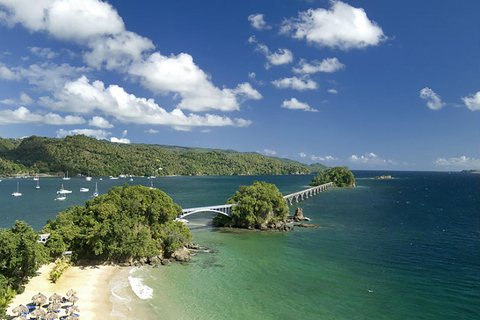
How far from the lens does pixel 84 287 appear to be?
3719cm

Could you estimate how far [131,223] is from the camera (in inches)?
1908

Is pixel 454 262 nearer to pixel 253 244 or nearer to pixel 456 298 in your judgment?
pixel 456 298

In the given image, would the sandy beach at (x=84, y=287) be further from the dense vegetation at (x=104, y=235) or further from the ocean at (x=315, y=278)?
the ocean at (x=315, y=278)

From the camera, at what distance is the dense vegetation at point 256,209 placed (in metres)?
76.7

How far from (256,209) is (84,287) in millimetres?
46658

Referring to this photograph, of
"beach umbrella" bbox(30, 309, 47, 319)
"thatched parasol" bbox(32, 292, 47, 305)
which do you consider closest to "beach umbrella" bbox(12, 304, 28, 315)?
"beach umbrella" bbox(30, 309, 47, 319)

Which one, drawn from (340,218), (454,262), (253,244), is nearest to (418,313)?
(454,262)

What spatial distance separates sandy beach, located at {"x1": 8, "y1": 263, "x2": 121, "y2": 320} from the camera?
3164cm

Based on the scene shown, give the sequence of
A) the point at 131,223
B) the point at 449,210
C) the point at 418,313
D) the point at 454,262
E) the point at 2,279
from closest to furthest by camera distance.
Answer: the point at 2,279, the point at 418,313, the point at 131,223, the point at 454,262, the point at 449,210

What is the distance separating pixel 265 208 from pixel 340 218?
33237 mm

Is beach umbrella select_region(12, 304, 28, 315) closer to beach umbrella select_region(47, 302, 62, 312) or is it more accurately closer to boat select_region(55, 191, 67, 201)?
beach umbrella select_region(47, 302, 62, 312)

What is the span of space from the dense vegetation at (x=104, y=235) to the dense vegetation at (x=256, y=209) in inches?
Answer: 917

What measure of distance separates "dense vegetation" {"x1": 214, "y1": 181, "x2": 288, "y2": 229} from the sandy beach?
3719 cm

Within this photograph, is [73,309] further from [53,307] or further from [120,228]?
[120,228]
